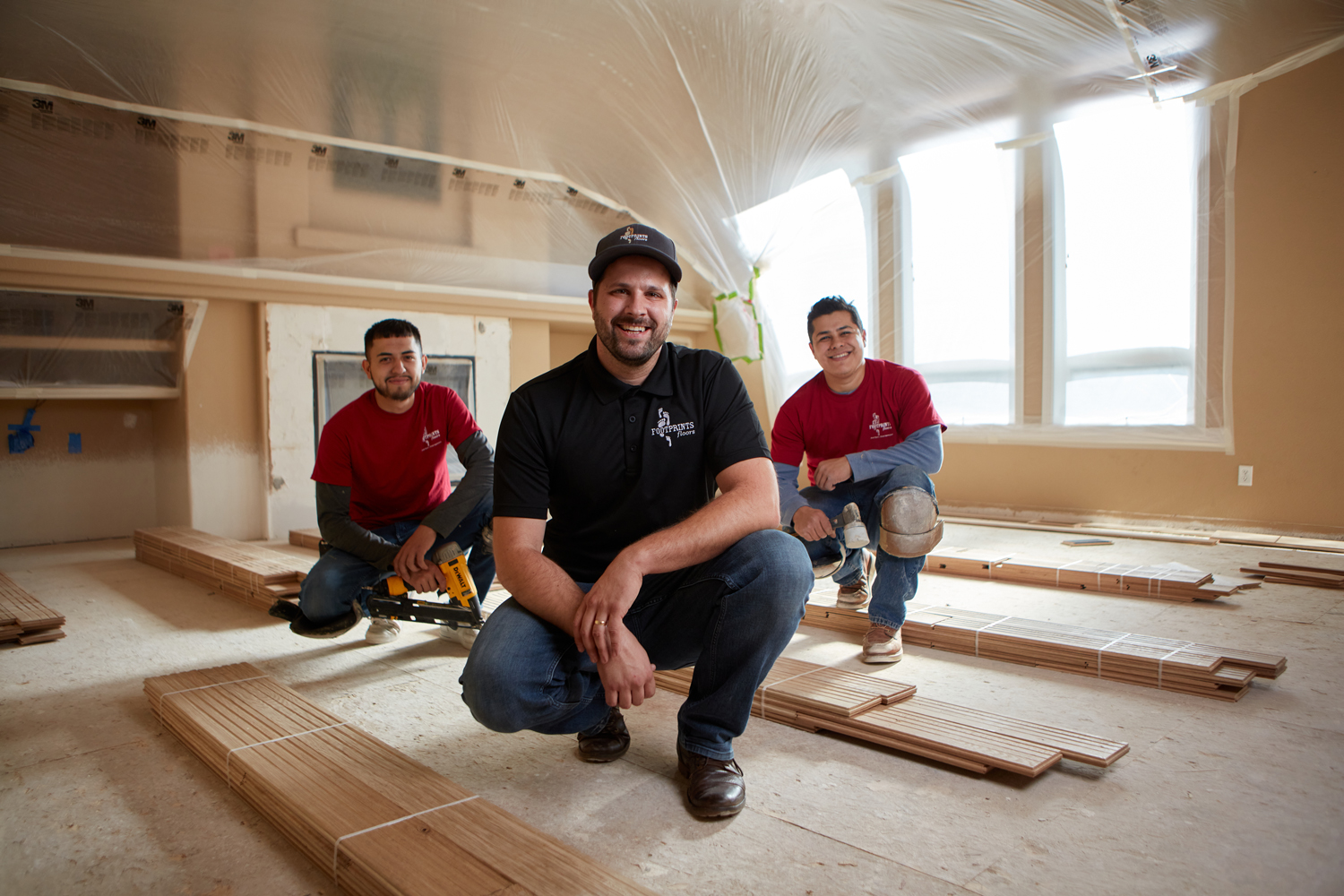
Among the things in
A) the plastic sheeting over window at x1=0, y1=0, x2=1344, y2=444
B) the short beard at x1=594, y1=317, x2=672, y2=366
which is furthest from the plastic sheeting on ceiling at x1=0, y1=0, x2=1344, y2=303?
the short beard at x1=594, y1=317, x2=672, y2=366

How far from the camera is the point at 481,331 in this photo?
6523 millimetres

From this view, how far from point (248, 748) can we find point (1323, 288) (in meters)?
5.73

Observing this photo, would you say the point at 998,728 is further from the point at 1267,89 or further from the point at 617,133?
the point at 1267,89

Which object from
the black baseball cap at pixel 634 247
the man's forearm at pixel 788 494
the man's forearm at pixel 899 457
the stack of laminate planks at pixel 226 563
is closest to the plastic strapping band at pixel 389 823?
the black baseball cap at pixel 634 247

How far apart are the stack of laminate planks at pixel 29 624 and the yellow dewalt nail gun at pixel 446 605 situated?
4.25 feet

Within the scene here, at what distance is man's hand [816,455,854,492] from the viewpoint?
282 cm

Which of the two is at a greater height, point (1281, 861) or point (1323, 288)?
point (1323, 288)

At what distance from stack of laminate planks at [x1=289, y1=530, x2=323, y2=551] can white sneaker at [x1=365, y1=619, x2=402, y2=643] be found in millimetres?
2127

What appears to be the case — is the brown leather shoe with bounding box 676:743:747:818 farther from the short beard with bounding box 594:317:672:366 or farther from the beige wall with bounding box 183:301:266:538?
the beige wall with bounding box 183:301:266:538

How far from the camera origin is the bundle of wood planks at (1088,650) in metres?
2.24

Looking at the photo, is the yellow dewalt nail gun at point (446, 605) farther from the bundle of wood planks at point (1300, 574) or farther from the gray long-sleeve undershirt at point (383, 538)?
the bundle of wood planks at point (1300, 574)

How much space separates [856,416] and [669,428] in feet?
4.39

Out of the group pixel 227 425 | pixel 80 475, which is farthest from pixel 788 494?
pixel 80 475

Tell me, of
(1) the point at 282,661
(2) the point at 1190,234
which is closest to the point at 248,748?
(1) the point at 282,661
